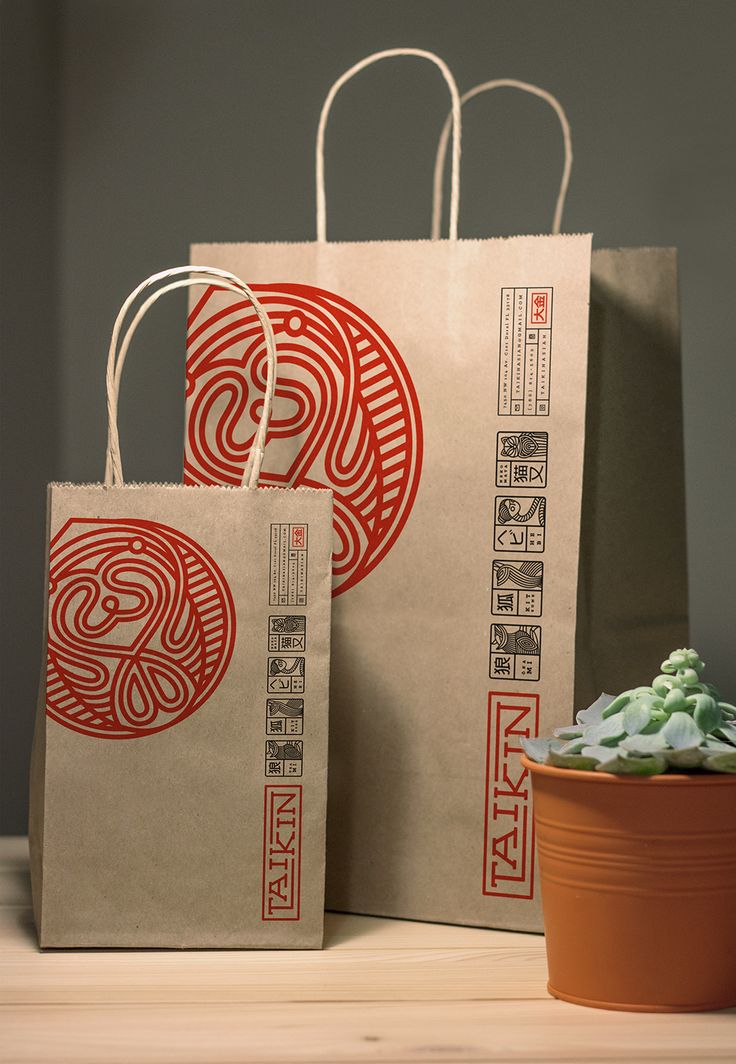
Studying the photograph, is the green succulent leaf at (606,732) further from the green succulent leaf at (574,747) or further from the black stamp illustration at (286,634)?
the black stamp illustration at (286,634)

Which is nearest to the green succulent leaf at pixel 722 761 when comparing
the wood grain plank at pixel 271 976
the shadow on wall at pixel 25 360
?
the wood grain plank at pixel 271 976

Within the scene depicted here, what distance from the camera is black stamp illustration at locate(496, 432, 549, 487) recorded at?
998 mm

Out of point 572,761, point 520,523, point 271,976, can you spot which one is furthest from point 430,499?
point 271,976

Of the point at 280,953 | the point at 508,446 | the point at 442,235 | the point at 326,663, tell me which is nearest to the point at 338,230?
the point at 442,235

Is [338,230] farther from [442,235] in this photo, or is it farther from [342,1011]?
[342,1011]

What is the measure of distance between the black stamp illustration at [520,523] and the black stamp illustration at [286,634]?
180 millimetres

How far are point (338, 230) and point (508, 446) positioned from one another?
1.43 ft

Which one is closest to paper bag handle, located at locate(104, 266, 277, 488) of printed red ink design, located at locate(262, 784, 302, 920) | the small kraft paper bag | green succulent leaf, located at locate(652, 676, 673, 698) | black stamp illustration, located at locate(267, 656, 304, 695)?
the small kraft paper bag

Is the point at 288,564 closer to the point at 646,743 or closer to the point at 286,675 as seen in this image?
the point at 286,675

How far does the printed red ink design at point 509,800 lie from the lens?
101 cm

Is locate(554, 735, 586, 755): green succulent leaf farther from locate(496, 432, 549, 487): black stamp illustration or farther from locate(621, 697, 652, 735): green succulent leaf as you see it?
locate(496, 432, 549, 487): black stamp illustration

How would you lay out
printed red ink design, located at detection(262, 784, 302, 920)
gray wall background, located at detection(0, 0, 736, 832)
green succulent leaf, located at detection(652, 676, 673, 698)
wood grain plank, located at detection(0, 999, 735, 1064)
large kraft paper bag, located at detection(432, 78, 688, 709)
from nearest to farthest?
wood grain plank, located at detection(0, 999, 735, 1064) → green succulent leaf, located at detection(652, 676, 673, 698) → printed red ink design, located at detection(262, 784, 302, 920) → large kraft paper bag, located at detection(432, 78, 688, 709) → gray wall background, located at detection(0, 0, 736, 832)

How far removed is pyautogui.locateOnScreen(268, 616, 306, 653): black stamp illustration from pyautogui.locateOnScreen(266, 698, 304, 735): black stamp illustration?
41 millimetres

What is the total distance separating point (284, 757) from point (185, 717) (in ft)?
0.28
